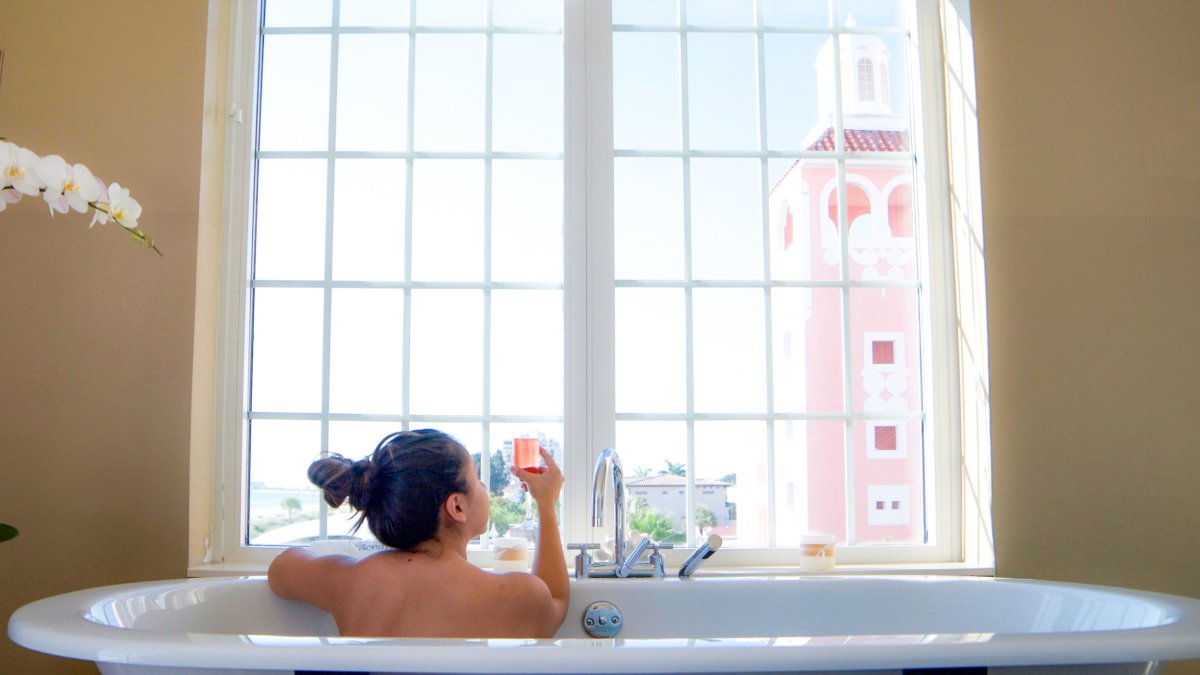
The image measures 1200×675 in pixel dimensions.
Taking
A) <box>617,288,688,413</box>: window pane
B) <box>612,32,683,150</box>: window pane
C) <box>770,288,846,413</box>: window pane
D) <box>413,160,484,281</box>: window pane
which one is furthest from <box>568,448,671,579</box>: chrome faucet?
<box>612,32,683,150</box>: window pane

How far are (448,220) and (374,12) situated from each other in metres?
0.61

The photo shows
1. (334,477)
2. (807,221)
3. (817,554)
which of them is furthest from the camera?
(807,221)

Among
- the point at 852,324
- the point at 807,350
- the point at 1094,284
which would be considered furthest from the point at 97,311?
the point at 1094,284

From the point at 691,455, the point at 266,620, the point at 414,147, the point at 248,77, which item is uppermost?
the point at 248,77

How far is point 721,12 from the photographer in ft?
8.93

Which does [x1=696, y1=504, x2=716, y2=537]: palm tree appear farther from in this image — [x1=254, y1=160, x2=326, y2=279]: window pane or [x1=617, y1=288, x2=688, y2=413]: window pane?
[x1=254, y1=160, x2=326, y2=279]: window pane

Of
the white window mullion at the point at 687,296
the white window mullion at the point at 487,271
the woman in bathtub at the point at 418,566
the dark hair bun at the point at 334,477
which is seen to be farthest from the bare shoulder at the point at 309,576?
the white window mullion at the point at 687,296

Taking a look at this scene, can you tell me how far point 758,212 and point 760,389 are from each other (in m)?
0.47

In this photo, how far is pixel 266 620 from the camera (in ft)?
6.56

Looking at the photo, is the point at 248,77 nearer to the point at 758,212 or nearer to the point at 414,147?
the point at 414,147

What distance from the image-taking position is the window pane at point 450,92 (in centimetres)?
267

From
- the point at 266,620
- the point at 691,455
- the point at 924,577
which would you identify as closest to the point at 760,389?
the point at 691,455

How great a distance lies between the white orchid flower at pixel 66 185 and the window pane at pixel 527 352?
1030 millimetres

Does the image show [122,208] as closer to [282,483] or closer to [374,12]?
[282,483]
